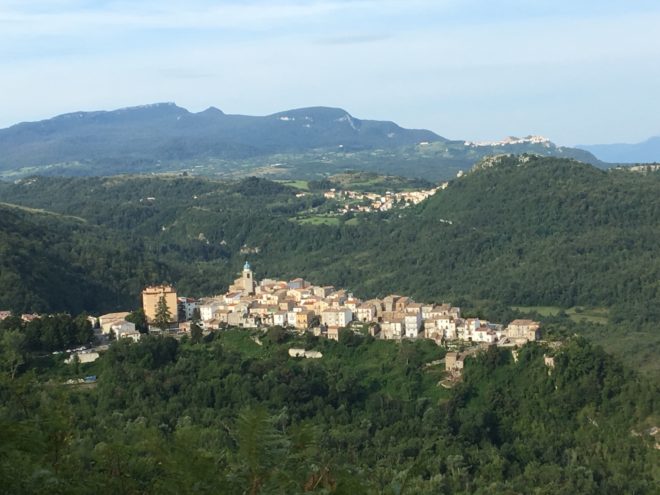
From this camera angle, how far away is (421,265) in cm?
7138

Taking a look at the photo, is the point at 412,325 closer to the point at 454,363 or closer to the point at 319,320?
the point at 319,320

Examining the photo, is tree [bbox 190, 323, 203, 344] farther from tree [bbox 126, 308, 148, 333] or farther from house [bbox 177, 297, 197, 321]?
house [bbox 177, 297, 197, 321]

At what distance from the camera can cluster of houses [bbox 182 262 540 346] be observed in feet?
124

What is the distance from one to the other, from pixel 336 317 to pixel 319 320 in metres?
0.72

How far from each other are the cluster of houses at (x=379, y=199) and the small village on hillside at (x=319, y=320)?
56.5 m

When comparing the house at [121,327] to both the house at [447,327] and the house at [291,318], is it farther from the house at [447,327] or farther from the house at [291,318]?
the house at [447,327]

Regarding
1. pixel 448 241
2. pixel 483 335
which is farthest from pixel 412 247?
pixel 483 335

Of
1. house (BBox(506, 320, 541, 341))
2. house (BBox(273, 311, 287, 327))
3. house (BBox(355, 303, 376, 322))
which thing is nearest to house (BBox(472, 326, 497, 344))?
house (BBox(506, 320, 541, 341))

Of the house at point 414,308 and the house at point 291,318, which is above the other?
the house at point 414,308

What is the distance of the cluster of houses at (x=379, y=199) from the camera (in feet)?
331

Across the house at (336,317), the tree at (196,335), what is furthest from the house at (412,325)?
the tree at (196,335)

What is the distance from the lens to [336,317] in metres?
39.7

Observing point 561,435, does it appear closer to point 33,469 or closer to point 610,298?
point 33,469

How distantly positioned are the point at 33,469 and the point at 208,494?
1729mm
